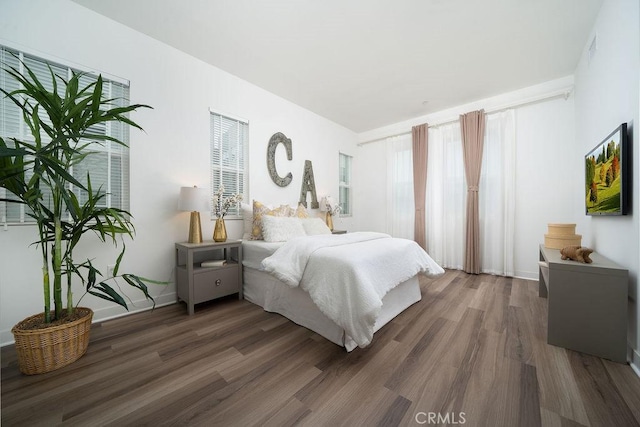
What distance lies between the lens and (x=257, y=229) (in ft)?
9.55

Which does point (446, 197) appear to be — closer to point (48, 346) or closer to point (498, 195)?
point (498, 195)

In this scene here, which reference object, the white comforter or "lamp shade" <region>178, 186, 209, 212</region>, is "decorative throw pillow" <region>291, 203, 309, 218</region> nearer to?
the white comforter

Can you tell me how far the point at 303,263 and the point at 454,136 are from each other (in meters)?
3.56

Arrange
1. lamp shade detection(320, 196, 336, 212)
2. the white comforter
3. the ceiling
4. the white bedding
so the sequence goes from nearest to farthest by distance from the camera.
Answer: the white comforter
the white bedding
the ceiling
lamp shade detection(320, 196, 336, 212)

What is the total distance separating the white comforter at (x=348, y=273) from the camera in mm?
1592

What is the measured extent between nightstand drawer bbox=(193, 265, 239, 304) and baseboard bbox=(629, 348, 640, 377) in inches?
121

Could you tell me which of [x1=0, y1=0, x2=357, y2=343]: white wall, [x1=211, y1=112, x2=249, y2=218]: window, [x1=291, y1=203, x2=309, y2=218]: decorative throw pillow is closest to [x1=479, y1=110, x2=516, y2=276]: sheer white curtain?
[x1=291, y1=203, x2=309, y2=218]: decorative throw pillow

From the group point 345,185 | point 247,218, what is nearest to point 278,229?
point 247,218

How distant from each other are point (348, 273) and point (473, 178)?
3133 mm

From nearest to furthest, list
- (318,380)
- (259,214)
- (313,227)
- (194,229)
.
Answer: (318,380)
(194,229)
(259,214)
(313,227)

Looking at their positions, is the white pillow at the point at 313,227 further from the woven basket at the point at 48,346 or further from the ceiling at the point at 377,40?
the woven basket at the point at 48,346

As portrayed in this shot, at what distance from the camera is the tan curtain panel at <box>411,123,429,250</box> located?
418 centimetres

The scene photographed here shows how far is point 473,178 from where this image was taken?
3.67 metres

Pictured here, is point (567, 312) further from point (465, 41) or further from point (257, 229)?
point (257, 229)
